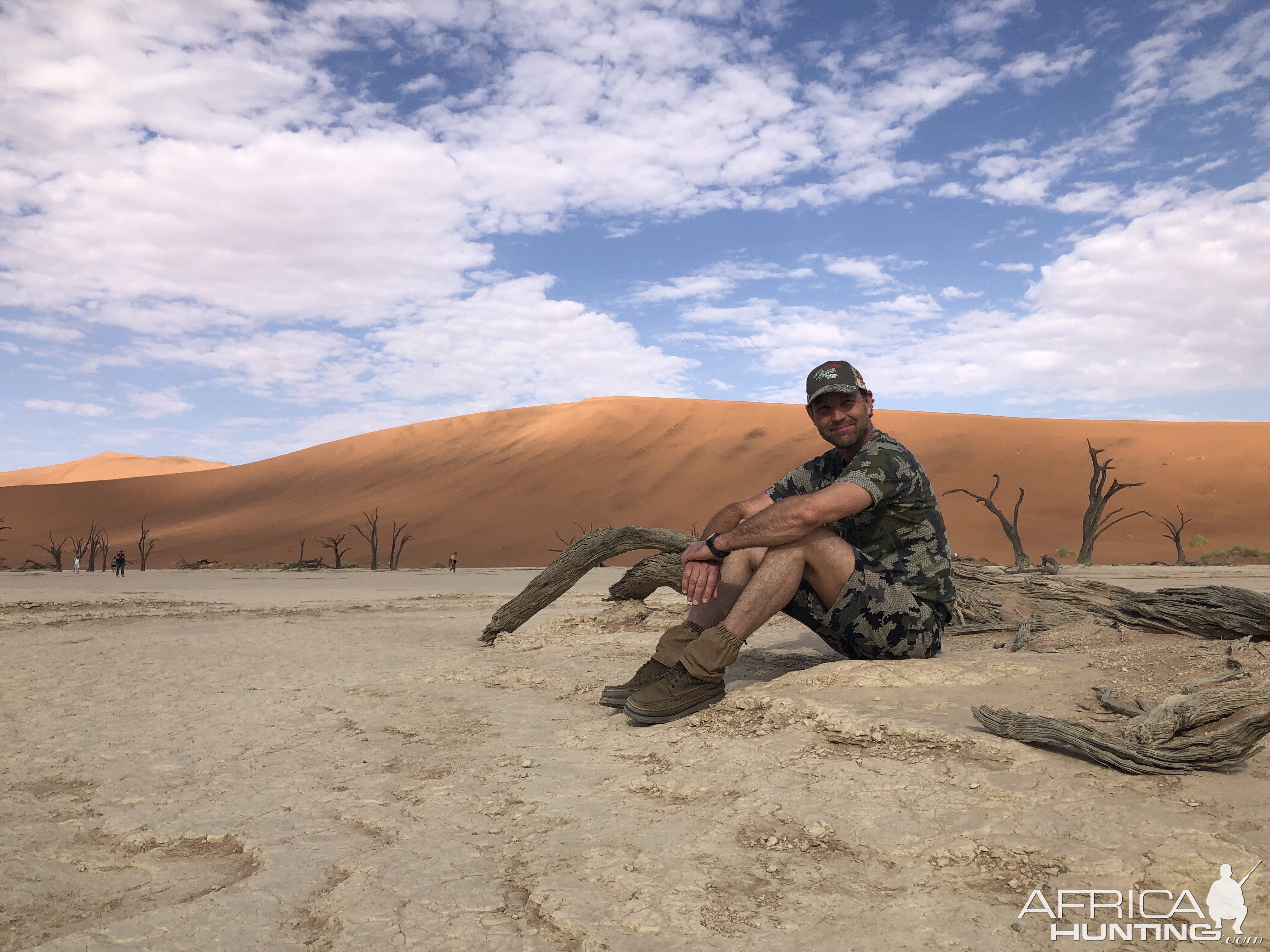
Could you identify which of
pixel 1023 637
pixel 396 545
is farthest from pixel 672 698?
pixel 396 545

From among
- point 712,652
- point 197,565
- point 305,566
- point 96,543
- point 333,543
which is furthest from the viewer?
point 96,543

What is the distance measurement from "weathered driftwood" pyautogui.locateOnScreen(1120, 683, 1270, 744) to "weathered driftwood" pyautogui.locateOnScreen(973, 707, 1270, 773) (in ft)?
0.12

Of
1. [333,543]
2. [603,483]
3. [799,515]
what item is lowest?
[333,543]

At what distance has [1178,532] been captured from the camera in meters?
24.9

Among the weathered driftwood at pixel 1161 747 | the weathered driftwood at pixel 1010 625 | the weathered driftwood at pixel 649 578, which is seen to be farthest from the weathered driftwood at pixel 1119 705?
the weathered driftwood at pixel 649 578

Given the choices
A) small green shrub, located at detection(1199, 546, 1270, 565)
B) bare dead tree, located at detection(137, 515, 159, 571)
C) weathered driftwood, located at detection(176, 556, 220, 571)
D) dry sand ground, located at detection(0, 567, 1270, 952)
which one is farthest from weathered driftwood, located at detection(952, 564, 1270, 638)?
weathered driftwood, located at detection(176, 556, 220, 571)

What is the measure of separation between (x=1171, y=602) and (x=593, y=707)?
114 inches

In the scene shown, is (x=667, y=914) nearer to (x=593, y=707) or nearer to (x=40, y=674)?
(x=593, y=707)

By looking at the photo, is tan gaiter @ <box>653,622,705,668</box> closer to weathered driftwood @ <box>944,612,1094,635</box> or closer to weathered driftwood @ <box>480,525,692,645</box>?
weathered driftwood @ <box>944,612,1094,635</box>

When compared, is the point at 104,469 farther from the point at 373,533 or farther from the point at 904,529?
the point at 904,529

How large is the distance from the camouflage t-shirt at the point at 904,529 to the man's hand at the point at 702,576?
17.9 inches

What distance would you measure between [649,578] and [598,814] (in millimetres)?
4178

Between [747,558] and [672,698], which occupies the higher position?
[747,558]

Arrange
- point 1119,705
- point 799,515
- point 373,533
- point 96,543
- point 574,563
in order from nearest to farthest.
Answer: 1. point 1119,705
2. point 799,515
3. point 574,563
4. point 373,533
5. point 96,543
